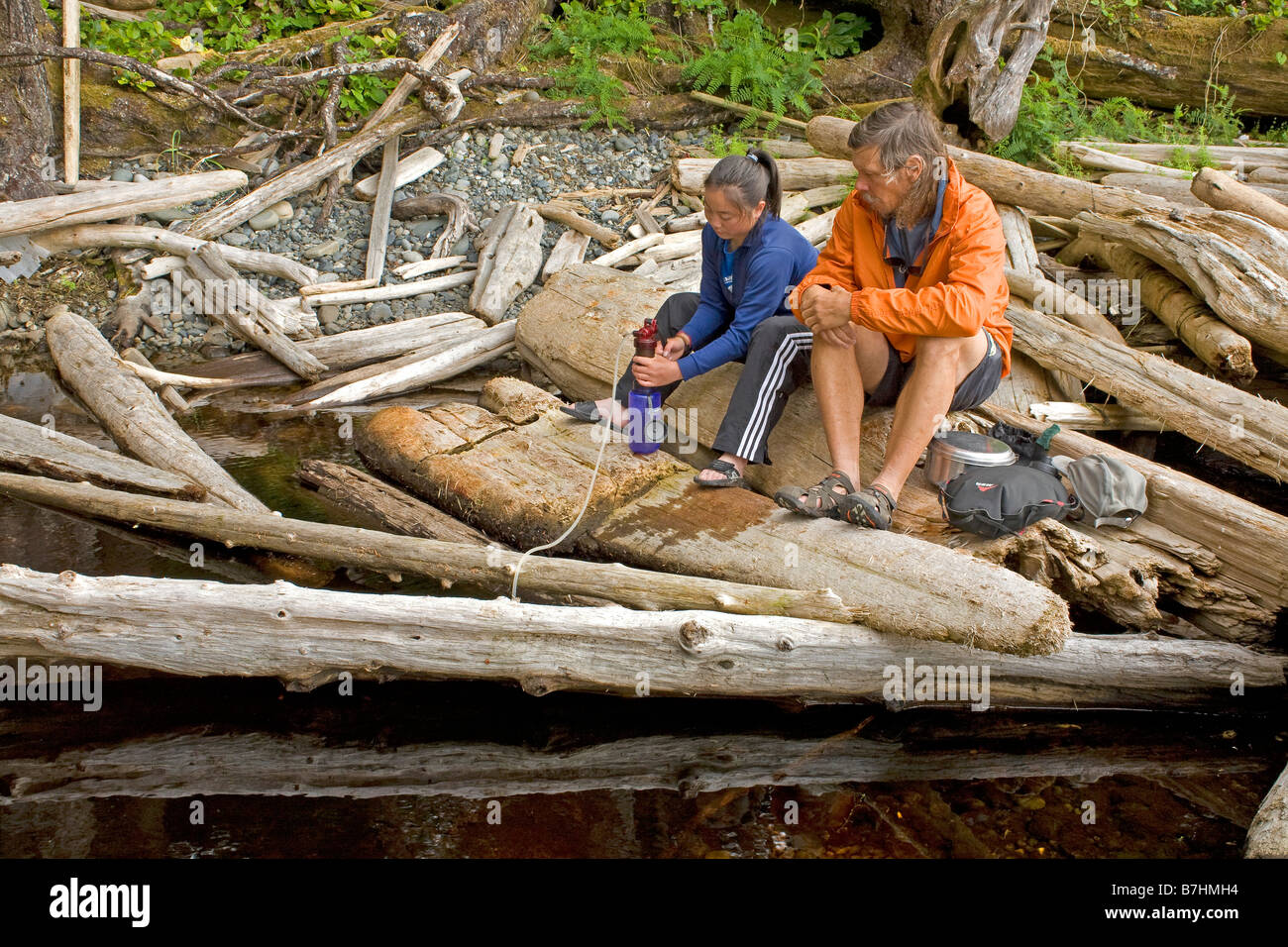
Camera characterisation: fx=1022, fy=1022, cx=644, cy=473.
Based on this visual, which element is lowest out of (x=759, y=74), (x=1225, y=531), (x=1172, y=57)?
(x=1225, y=531)

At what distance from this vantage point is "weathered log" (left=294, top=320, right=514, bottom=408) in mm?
7906

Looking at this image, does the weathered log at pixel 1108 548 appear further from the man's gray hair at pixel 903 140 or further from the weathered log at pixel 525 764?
the man's gray hair at pixel 903 140

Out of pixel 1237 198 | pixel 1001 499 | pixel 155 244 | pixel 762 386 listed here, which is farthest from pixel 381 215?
pixel 1237 198

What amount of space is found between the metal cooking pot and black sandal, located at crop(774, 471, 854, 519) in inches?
20.9

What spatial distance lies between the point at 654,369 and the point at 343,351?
12.9 feet

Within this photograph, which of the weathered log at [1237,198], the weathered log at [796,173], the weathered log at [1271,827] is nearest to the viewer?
the weathered log at [1271,827]

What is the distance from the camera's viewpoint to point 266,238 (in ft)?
31.1

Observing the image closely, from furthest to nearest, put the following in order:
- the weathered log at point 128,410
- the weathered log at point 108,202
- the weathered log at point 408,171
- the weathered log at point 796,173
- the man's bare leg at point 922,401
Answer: the weathered log at point 408,171 < the weathered log at point 796,173 < the weathered log at point 108,202 < the weathered log at point 128,410 < the man's bare leg at point 922,401

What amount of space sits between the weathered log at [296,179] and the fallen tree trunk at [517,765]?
6.04 m

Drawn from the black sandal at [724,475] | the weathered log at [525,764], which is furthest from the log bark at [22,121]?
the black sandal at [724,475]

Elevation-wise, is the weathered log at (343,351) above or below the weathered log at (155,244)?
below

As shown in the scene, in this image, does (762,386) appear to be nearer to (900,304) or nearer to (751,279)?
(751,279)

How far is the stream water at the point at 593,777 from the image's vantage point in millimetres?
3834

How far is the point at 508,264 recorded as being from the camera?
29.6ft
